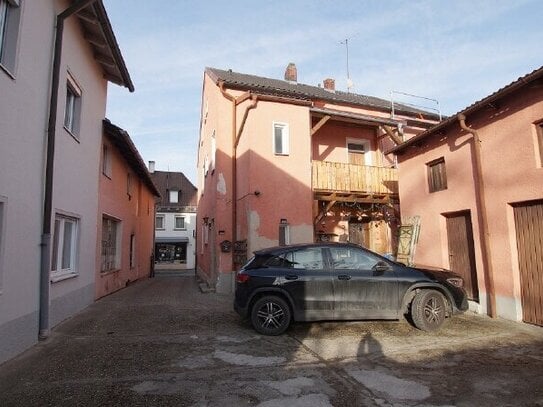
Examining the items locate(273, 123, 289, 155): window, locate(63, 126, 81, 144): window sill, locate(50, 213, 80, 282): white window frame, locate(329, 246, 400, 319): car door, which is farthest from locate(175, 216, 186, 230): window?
locate(329, 246, 400, 319): car door

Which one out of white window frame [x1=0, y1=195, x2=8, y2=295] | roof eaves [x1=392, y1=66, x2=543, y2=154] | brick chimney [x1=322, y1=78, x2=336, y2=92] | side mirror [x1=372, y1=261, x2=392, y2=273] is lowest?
side mirror [x1=372, y1=261, x2=392, y2=273]

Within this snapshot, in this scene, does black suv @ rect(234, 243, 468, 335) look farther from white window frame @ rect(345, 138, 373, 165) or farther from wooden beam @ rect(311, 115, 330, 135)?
white window frame @ rect(345, 138, 373, 165)

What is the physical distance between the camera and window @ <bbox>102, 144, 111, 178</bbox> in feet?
39.8

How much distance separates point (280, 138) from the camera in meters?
13.5

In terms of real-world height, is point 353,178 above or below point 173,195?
below

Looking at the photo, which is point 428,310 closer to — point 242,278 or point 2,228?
point 242,278

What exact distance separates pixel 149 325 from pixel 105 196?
5509 millimetres

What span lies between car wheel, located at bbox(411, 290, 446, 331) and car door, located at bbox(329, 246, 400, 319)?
0.36 m

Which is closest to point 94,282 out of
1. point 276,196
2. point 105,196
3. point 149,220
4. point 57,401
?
point 105,196

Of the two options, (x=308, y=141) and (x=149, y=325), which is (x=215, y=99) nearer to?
(x=308, y=141)

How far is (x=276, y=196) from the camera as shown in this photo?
42.0 feet

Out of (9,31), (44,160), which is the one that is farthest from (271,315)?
(9,31)

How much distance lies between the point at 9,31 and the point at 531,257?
9.66 metres

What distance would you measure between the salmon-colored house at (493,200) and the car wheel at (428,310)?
71.1 inches
